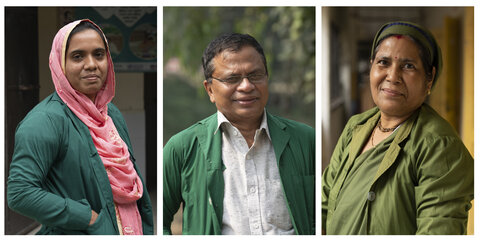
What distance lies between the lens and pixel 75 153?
8.90ft

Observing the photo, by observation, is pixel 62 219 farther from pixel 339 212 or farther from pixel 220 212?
pixel 339 212

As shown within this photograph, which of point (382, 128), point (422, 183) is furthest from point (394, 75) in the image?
point (422, 183)

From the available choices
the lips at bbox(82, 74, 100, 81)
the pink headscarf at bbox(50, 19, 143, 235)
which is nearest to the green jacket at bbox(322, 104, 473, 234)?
the pink headscarf at bbox(50, 19, 143, 235)

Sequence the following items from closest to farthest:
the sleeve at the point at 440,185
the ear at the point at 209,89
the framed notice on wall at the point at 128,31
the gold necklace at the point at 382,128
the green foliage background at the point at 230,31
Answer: the sleeve at the point at 440,185 < the gold necklace at the point at 382,128 < the ear at the point at 209,89 < the framed notice on wall at the point at 128,31 < the green foliage background at the point at 230,31

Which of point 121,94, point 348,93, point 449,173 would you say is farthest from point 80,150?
point 348,93

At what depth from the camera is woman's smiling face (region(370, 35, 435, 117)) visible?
2.63 meters

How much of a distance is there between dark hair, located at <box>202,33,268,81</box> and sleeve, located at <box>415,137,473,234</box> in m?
0.83

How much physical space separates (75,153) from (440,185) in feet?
5.26

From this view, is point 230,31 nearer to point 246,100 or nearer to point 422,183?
point 246,100

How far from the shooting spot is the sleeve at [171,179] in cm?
290

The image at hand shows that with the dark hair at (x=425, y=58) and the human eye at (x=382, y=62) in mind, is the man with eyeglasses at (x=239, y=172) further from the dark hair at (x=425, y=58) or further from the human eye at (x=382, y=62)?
the dark hair at (x=425, y=58)

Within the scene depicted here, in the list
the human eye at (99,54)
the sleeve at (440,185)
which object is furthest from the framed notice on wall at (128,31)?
the sleeve at (440,185)

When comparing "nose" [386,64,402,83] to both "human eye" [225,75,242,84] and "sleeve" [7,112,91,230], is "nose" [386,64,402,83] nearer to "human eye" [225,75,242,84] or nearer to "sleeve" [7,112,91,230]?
"human eye" [225,75,242,84]

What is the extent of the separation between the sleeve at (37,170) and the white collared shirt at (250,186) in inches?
28.6
